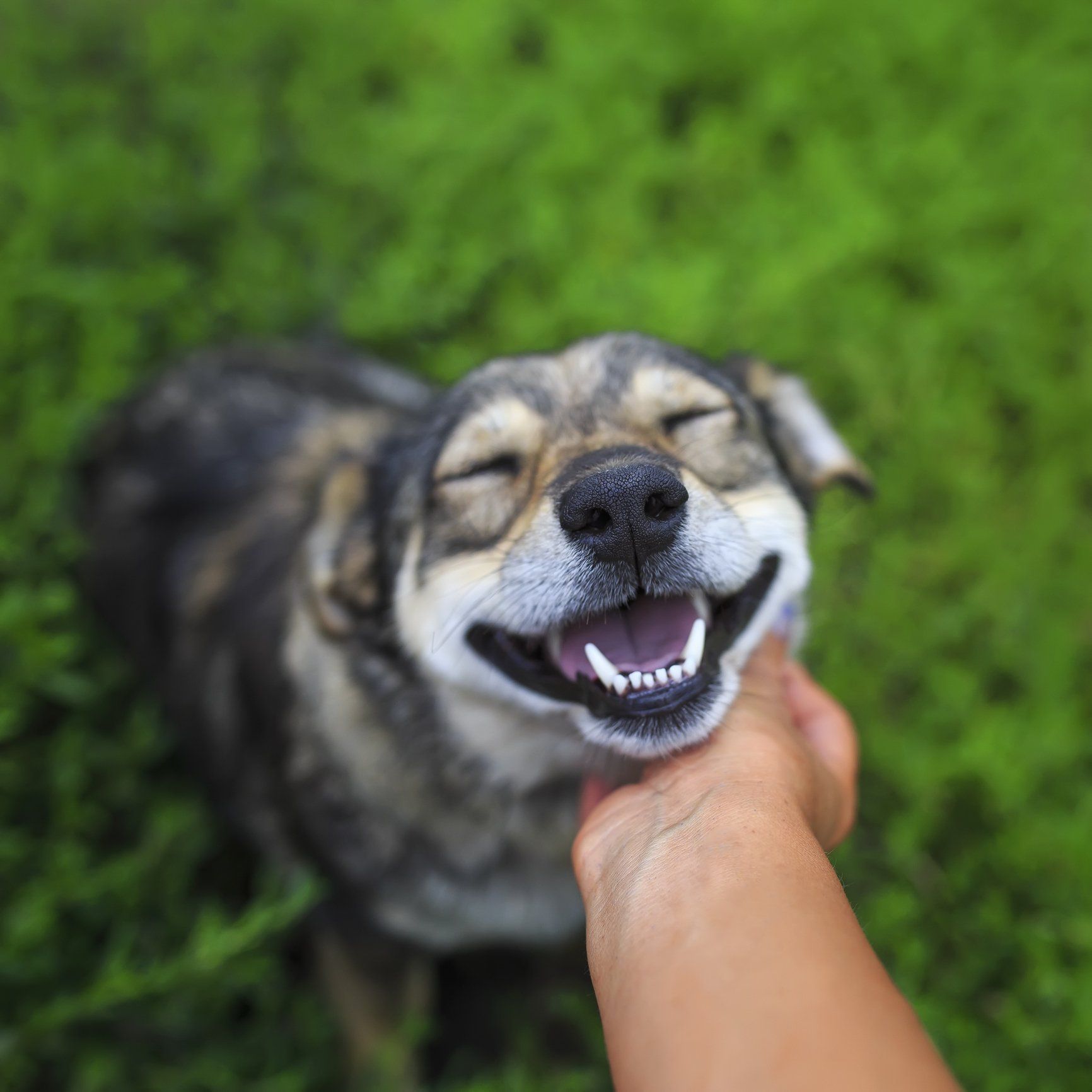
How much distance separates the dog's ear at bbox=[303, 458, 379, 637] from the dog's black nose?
751 millimetres

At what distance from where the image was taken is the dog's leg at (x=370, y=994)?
292cm

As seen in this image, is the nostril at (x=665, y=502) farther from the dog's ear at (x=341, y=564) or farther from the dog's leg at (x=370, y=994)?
the dog's leg at (x=370, y=994)

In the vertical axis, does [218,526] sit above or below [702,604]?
below

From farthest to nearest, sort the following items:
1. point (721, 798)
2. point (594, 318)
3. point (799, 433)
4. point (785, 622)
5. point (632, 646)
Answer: point (594, 318), point (799, 433), point (785, 622), point (632, 646), point (721, 798)

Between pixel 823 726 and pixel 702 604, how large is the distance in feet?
1.85

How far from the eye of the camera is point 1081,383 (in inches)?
164

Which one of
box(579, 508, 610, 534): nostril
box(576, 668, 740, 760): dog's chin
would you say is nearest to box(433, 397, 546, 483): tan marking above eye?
box(579, 508, 610, 534): nostril

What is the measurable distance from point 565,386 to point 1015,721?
234 centimetres

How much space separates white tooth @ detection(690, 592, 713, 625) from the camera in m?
2.08

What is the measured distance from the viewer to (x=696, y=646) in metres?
1.95

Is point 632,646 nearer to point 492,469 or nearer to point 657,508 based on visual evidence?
point 657,508

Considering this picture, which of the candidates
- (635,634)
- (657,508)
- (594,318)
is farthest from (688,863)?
(594,318)

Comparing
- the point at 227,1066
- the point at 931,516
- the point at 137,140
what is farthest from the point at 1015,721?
the point at 137,140

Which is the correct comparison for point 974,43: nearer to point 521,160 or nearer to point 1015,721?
point 521,160
